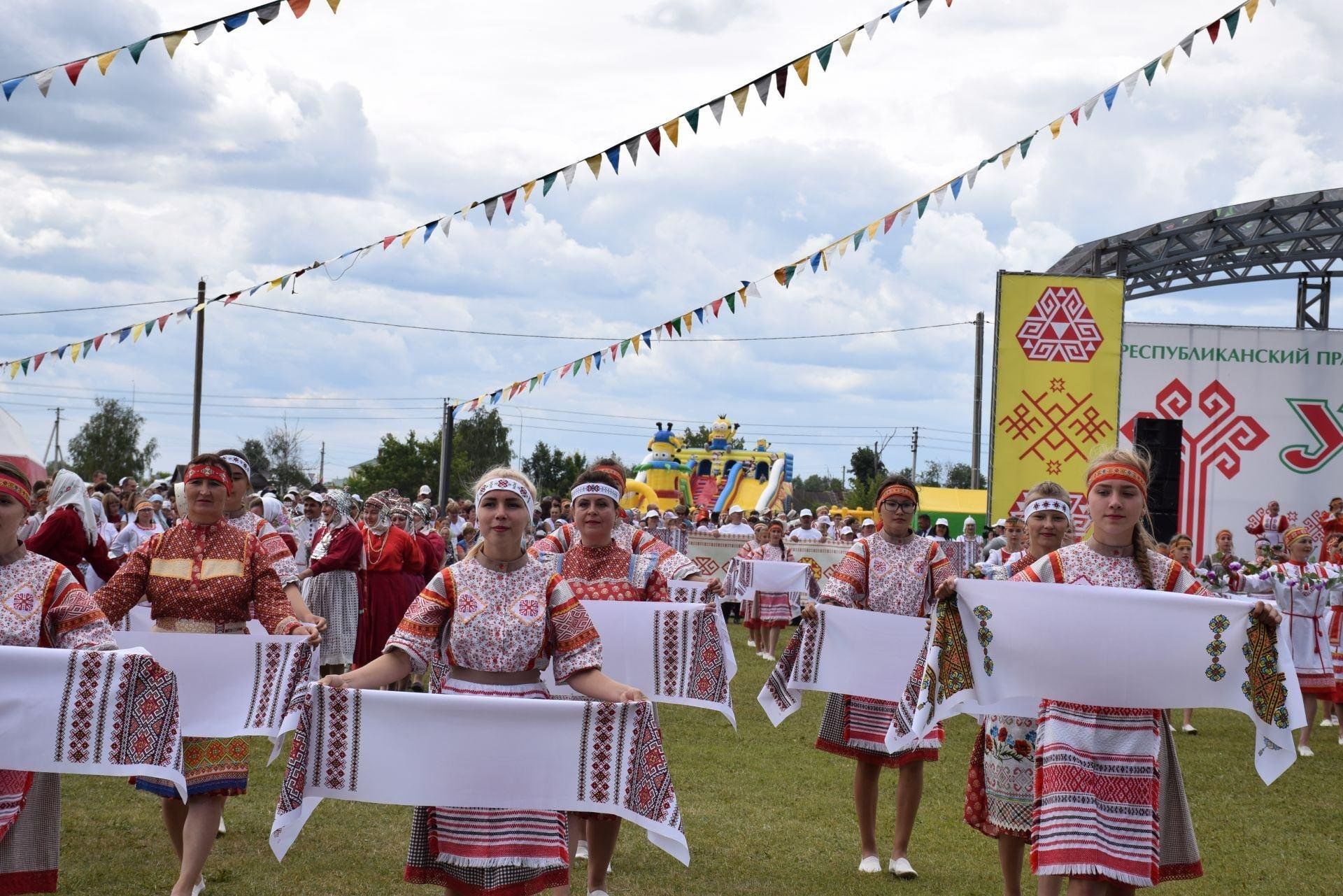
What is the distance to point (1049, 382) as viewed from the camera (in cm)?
1794

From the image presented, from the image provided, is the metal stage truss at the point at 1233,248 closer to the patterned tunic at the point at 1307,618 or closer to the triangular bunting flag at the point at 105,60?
the patterned tunic at the point at 1307,618

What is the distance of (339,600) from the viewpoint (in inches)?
462

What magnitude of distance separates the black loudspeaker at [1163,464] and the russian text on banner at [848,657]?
394 inches

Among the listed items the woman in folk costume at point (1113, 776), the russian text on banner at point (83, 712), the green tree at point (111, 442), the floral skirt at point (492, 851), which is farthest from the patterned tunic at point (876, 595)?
the green tree at point (111, 442)

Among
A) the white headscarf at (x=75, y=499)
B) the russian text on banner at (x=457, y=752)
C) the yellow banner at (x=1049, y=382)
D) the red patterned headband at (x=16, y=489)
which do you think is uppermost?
the yellow banner at (x=1049, y=382)

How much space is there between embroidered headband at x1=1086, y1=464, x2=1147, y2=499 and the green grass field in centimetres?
260

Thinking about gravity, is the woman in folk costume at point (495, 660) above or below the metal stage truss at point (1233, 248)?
below

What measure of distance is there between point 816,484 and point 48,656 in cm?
10650

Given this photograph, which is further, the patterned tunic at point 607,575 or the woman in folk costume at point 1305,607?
the woman in folk costume at point 1305,607

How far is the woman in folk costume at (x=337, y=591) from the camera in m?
11.5

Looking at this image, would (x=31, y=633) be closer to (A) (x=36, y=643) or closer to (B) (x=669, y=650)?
(A) (x=36, y=643)

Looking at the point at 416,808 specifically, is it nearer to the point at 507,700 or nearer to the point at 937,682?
the point at 507,700

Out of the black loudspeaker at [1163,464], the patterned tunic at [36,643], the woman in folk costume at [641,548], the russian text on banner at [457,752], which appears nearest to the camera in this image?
the russian text on banner at [457,752]

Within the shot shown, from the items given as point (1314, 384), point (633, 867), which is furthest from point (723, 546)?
point (633, 867)
